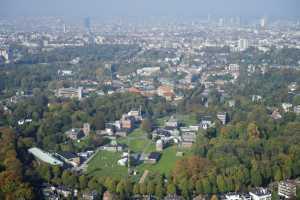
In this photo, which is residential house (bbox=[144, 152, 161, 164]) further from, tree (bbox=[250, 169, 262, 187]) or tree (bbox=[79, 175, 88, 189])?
tree (bbox=[250, 169, 262, 187])

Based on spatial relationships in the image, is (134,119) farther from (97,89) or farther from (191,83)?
(191,83)

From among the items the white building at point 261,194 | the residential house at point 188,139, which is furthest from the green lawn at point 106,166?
the white building at point 261,194

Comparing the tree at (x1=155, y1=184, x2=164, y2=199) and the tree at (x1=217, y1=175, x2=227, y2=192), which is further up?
the tree at (x1=217, y1=175, x2=227, y2=192)

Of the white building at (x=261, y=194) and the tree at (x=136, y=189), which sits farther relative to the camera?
the tree at (x=136, y=189)

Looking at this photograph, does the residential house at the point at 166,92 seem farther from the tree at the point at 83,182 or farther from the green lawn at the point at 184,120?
the tree at the point at 83,182

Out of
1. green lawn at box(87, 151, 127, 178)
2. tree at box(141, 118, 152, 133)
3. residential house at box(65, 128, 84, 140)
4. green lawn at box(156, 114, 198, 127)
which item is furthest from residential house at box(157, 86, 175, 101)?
green lawn at box(87, 151, 127, 178)

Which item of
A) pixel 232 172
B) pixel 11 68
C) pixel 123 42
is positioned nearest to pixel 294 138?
pixel 232 172

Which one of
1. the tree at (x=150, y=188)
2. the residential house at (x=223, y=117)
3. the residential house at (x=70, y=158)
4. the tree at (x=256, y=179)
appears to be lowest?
the residential house at (x=70, y=158)

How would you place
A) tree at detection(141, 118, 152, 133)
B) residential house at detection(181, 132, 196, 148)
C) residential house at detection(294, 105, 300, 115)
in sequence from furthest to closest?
residential house at detection(294, 105, 300, 115) < tree at detection(141, 118, 152, 133) < residential house at detection(181, 132, 196, 148)

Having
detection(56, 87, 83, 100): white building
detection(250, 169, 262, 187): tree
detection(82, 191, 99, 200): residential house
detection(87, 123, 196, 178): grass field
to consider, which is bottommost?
detection(56, 87, 83, 100): white building
